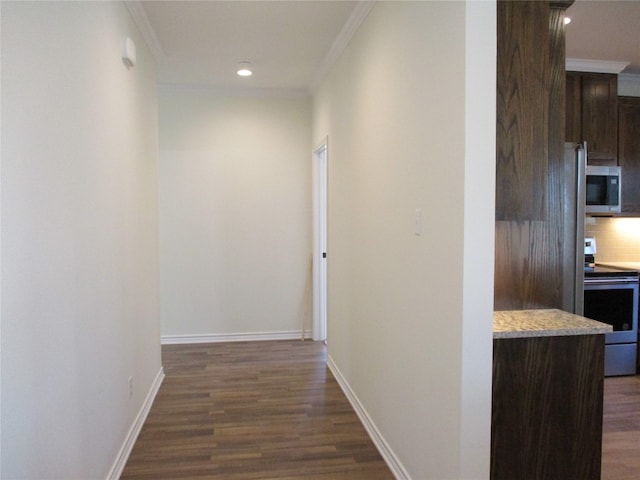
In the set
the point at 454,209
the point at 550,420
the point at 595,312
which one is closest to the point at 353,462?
the point at 550,420

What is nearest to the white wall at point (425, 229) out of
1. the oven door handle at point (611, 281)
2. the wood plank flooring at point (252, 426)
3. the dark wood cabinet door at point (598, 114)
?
the wood plank flooring at point (252, 426)

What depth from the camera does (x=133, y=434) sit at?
2.84 metres

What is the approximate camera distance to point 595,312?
3.92m

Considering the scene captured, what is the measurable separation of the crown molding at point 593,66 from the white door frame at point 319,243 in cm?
240

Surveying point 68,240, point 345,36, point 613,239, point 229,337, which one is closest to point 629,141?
point 613,239

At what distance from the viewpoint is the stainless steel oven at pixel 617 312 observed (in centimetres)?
390

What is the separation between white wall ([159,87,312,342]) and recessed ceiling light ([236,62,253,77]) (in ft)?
1.87

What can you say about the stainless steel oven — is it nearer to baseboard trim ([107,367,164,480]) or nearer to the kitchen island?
the kitchen island

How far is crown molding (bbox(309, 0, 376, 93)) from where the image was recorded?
2.88 meters

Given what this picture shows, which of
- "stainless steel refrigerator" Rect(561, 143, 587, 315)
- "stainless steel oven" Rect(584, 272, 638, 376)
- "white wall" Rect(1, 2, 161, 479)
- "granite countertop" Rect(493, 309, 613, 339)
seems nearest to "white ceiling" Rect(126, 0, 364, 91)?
"white wall" Rect(1, 2, 161, 479)

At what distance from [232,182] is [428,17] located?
11.0ft

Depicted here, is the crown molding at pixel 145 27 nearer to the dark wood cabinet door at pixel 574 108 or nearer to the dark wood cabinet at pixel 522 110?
the dark wood cabinet at pixel 522 110

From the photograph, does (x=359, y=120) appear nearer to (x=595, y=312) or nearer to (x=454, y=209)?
(x=454, y=209)

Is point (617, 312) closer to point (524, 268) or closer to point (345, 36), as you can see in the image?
point (524, 268)
